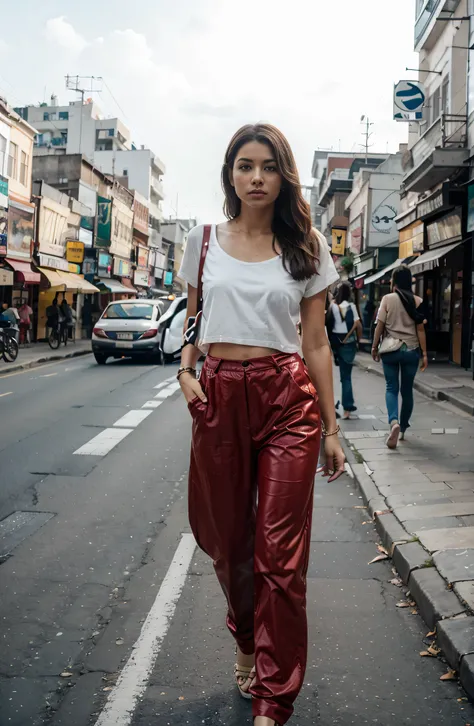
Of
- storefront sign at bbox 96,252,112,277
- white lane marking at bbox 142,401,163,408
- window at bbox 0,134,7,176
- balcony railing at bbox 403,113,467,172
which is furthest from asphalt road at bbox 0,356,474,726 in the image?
storefront sign at bbox 96,252,112,277

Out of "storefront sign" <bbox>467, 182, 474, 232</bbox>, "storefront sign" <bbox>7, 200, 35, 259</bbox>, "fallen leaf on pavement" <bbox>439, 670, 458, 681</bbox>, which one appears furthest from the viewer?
"storefront sign" <bbox>7, 200, 35, 259</bbox>

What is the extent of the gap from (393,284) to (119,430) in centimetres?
374

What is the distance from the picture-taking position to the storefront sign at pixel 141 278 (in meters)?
65.9

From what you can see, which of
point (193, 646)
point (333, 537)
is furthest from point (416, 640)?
point (333, 537)

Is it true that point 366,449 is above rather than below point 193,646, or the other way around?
above

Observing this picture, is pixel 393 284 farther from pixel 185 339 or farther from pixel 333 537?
pixel 185 339

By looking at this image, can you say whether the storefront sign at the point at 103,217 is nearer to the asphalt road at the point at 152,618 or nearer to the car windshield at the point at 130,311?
the car windshield at the point at 130,311

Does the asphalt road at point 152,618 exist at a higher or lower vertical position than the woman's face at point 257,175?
lower

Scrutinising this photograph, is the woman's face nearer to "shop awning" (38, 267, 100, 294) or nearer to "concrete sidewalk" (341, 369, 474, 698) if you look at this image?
"concrete sidewalk" (341, 369, 474, 698)

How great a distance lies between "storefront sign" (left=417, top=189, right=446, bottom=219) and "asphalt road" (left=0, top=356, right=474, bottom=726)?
1501cm

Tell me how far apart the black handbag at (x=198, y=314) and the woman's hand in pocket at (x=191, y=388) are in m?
0.14

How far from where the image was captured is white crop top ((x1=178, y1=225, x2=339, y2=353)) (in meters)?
2.75

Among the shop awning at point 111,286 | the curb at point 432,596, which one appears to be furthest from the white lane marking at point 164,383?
the shop awning at point 111,286

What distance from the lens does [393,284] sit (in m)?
8.76
